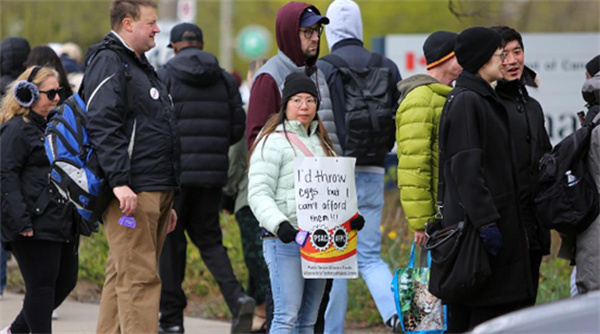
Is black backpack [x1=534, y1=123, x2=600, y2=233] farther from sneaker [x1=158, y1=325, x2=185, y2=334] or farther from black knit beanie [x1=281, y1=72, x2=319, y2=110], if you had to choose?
sneaker [x1=158, y1=325, x2=185, y2=334]

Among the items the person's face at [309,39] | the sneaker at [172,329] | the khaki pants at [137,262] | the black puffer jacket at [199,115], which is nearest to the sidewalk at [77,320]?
the sneaker at [172,329]

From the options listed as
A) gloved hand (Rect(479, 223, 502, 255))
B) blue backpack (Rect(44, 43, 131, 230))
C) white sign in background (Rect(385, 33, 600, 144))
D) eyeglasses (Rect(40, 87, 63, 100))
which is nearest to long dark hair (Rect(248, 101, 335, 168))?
blue backpack (Rect(44, 43, 131, 230))

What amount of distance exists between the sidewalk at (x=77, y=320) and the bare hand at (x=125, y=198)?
8.69 feet

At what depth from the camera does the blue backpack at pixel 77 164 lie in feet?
20.2

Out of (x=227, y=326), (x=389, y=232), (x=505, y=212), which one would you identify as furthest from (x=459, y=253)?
(x=389, y=232)

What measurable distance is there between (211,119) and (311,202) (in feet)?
7.56

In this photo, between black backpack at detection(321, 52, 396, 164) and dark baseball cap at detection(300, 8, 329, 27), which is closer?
dark baseball cap at detection(300, 8, 329, 27)

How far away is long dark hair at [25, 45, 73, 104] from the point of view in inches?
303

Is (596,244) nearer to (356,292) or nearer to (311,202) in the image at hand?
(311,202)

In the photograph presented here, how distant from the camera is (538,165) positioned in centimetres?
604

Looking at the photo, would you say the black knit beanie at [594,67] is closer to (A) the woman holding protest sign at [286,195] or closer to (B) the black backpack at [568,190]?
(B) the black backpack at [568,190]

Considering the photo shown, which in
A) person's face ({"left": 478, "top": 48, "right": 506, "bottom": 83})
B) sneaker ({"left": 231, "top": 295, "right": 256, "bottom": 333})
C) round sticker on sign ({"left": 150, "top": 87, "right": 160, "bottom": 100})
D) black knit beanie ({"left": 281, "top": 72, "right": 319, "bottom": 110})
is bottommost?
sneaker ({"left": 231, "top": 295, "right": 256, "bottom": 333})

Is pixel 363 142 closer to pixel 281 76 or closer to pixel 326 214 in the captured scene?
pixel 281 76

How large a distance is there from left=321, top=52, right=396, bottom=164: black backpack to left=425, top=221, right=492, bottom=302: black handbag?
1.87 meters
